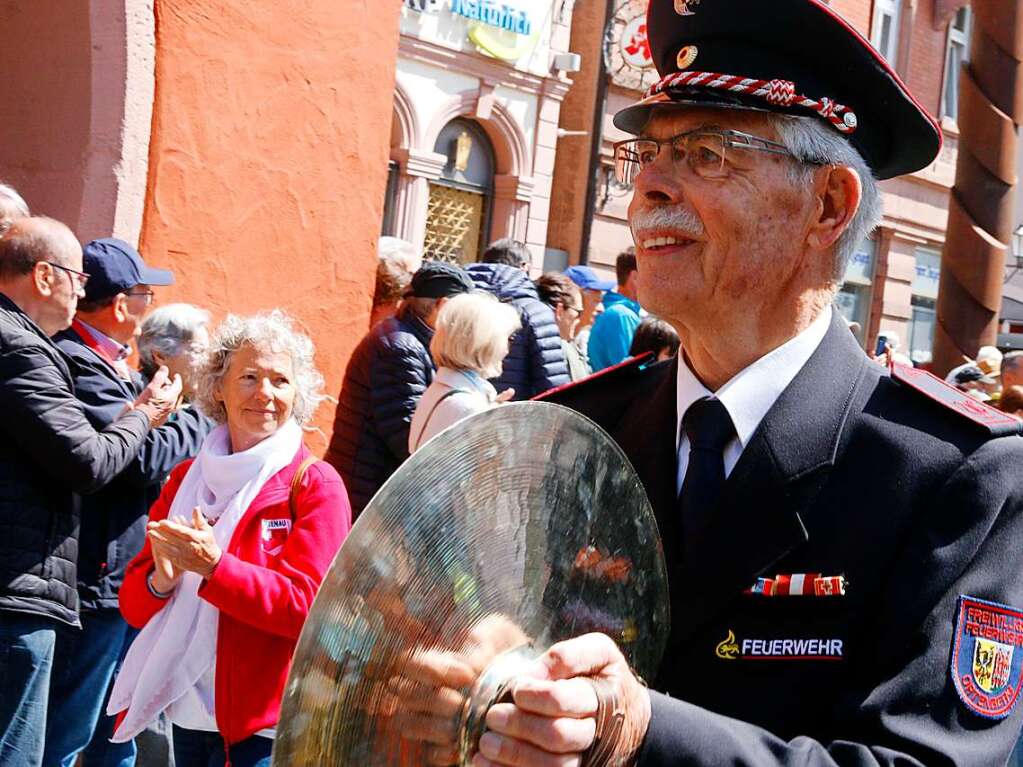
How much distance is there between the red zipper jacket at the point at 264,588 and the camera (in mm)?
3326

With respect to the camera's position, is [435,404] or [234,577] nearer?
[234,577]

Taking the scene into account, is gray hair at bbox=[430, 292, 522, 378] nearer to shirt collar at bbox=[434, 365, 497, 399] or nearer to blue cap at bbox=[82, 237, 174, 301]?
shirt collar at bbox=[434, 365, 497, 399]

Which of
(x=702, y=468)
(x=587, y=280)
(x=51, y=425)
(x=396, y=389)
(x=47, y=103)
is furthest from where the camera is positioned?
(x=587, y=280)

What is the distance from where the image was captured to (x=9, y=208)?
15.3ft

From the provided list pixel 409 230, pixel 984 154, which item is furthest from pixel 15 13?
pixel 409 230

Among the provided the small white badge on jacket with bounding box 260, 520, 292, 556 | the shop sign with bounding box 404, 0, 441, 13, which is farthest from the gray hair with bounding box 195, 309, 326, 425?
the shop sign with bounding box 404, 0, 441, 13

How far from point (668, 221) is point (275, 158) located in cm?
463

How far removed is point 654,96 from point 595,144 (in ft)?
47.8

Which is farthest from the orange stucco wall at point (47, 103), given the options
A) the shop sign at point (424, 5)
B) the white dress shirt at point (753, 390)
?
the shop sign at point (424, 5)

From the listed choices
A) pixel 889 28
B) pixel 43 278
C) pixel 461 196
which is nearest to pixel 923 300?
pixel 889 28

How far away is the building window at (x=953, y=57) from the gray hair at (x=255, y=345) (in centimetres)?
1850

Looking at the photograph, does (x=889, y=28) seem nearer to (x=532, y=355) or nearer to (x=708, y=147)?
(x=532, y=355)

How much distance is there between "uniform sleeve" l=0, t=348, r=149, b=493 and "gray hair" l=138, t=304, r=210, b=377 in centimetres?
124

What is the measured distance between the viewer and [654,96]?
76.3 inches
